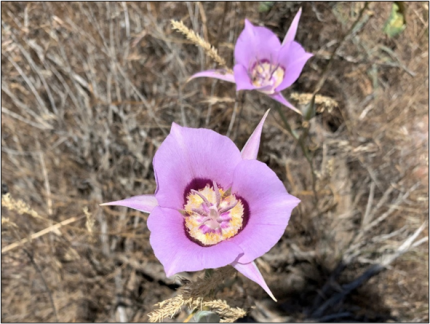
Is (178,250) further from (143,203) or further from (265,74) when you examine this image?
(265,74)

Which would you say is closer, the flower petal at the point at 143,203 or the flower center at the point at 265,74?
the flower petal at the point at 143,203

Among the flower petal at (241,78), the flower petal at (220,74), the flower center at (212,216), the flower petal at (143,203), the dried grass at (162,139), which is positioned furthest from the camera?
the dried grass at (162,139)

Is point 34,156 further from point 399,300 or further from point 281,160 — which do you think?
point 399,300

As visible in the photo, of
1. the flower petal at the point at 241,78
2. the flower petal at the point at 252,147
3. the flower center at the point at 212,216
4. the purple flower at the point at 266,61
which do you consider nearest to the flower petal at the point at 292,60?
the purple flower at the point at 266,61

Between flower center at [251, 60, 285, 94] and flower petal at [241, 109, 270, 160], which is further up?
flower center at [251, 60, 285, 94]

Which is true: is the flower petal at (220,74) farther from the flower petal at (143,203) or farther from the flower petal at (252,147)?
the flower petal at (143,203)

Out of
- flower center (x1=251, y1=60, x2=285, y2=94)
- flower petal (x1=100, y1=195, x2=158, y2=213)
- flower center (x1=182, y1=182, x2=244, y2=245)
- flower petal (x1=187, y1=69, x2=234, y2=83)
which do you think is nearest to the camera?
flower petal (x1=100, y1=195, x2=158, y2=213)

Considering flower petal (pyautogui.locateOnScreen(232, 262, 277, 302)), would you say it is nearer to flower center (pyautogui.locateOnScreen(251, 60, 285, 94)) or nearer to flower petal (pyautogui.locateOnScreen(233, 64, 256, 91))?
flower petal (pyautogui.locateOnScreen(233, 64, 256, 91))

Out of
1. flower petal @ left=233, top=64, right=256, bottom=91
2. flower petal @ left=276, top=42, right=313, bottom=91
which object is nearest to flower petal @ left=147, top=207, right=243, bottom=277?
flower petal @ left=233, top=64, right=256, bottom=91
